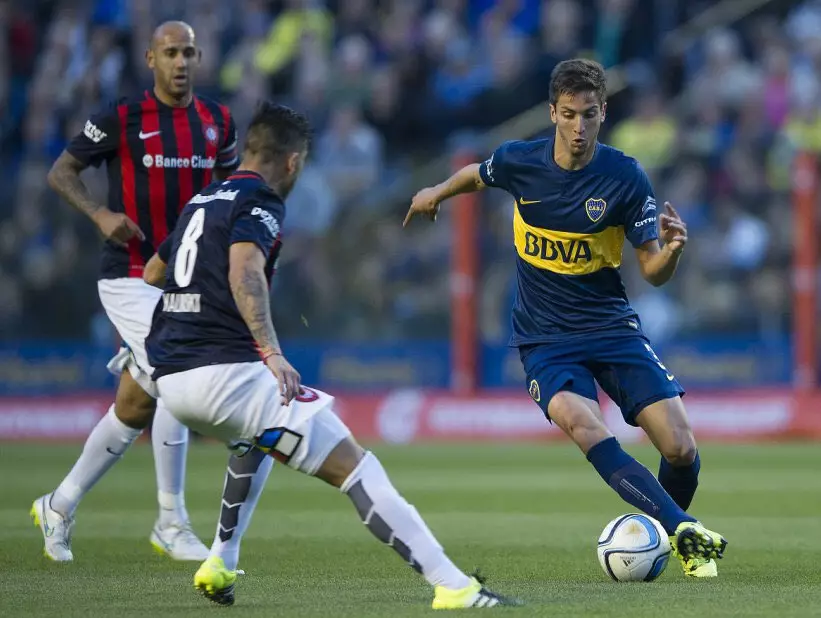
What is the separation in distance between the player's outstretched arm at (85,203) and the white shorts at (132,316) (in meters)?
0.24

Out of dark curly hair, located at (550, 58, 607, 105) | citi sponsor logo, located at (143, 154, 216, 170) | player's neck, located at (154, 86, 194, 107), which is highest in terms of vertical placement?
dark curly hair, located at (550, 58, 607, 105)

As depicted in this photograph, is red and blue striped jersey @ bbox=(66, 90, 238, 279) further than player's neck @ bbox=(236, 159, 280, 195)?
Yes

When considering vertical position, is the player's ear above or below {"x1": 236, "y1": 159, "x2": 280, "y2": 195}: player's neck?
above

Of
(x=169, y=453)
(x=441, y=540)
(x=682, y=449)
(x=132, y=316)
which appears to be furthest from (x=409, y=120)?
(x=682, y=449)

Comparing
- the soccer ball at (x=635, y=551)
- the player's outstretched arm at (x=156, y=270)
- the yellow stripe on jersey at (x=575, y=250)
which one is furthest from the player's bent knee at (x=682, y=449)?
the player's outstretched arm at (x=156, y=270)

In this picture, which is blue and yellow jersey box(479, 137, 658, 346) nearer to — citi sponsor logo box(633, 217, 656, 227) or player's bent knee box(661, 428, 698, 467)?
citi sponsor logo box(633, 217, 656, 227)

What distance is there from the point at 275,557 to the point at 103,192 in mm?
8408

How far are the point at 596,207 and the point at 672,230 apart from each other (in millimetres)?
565

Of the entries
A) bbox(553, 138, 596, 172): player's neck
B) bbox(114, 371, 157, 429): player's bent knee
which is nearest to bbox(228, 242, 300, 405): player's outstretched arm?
bbox(553, 138, 596, 172): player's neck

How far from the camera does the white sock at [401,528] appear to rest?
5.39 m

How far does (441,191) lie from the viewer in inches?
279

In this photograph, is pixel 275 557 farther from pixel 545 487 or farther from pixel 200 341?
pixel 545 487

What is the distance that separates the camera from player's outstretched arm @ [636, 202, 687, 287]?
20.9 feet

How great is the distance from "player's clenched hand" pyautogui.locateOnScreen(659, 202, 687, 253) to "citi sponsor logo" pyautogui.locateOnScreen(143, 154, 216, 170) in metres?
2.62
